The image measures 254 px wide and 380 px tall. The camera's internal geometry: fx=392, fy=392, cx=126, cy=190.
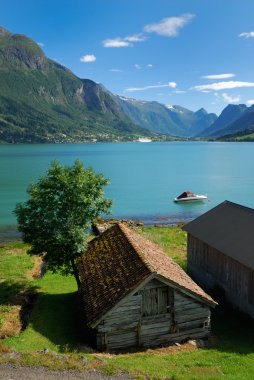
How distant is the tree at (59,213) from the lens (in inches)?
1059

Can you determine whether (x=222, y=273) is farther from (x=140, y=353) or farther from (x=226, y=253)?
(x=140, y=353)

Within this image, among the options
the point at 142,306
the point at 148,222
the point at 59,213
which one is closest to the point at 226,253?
the point at 142,306

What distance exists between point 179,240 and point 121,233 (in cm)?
2531

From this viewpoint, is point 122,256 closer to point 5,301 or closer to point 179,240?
point 5,301

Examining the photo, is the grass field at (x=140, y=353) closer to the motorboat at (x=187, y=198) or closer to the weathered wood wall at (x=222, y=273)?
the weathered wood wall at (x=222, y=273)

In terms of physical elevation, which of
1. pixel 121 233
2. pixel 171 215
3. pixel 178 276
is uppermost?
pixel 121 233

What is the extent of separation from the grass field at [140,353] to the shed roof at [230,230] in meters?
4.19

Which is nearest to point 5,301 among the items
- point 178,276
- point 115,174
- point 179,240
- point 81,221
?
point 81,221

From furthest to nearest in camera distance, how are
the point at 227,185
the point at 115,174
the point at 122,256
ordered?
the point at 115,174, the point at 227,185, the point at 122,256

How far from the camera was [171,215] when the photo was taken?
77.8 m

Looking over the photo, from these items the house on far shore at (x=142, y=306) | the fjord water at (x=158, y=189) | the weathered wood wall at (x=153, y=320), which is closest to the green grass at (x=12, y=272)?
the house on far shore at (x=142, y=306)

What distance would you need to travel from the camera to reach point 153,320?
2156 cm

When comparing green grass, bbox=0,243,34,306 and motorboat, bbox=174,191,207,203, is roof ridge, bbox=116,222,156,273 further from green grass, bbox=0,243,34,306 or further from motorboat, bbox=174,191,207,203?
motorboat, bbox=174,191,207,203

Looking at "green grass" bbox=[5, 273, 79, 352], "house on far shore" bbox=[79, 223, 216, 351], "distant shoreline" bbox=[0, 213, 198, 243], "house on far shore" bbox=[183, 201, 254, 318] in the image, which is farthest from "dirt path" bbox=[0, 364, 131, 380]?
"distant shoreline" bbox=[0, 213, 198, 243]
